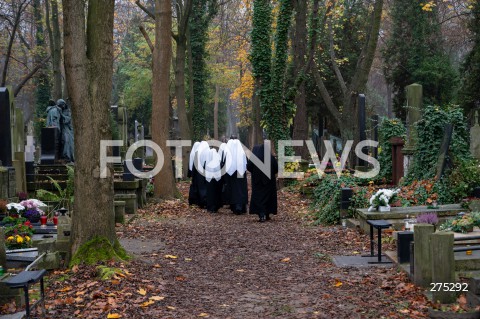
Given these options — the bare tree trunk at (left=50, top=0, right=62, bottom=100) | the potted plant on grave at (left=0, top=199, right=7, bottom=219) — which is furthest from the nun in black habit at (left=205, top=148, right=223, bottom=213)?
the bare tree trunk at (left=50, top=0, right=62, bottom=100)

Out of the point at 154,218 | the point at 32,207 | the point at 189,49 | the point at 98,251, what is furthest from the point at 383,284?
the point at 189,49

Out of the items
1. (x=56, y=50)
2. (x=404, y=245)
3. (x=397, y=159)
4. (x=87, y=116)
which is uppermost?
(x=56, y=50)

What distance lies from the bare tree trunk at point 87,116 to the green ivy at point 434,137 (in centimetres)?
759

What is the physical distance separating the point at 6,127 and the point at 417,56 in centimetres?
2474

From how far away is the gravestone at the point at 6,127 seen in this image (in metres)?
15.4

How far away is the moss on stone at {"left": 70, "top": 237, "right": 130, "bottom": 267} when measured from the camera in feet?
30.4

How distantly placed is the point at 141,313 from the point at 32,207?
6.76m

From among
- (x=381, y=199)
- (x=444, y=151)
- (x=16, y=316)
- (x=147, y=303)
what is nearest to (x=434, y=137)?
(x=444, y=151)

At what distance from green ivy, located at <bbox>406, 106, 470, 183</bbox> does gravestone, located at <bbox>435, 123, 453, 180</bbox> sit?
39cm

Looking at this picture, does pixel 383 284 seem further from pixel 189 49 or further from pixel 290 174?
pixel 189 49

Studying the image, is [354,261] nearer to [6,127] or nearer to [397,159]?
[397,159]

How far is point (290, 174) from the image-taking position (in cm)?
2372

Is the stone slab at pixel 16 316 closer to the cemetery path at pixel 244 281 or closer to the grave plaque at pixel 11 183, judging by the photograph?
the cemetery path at pixel 244 281

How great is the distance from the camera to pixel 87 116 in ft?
30.8
